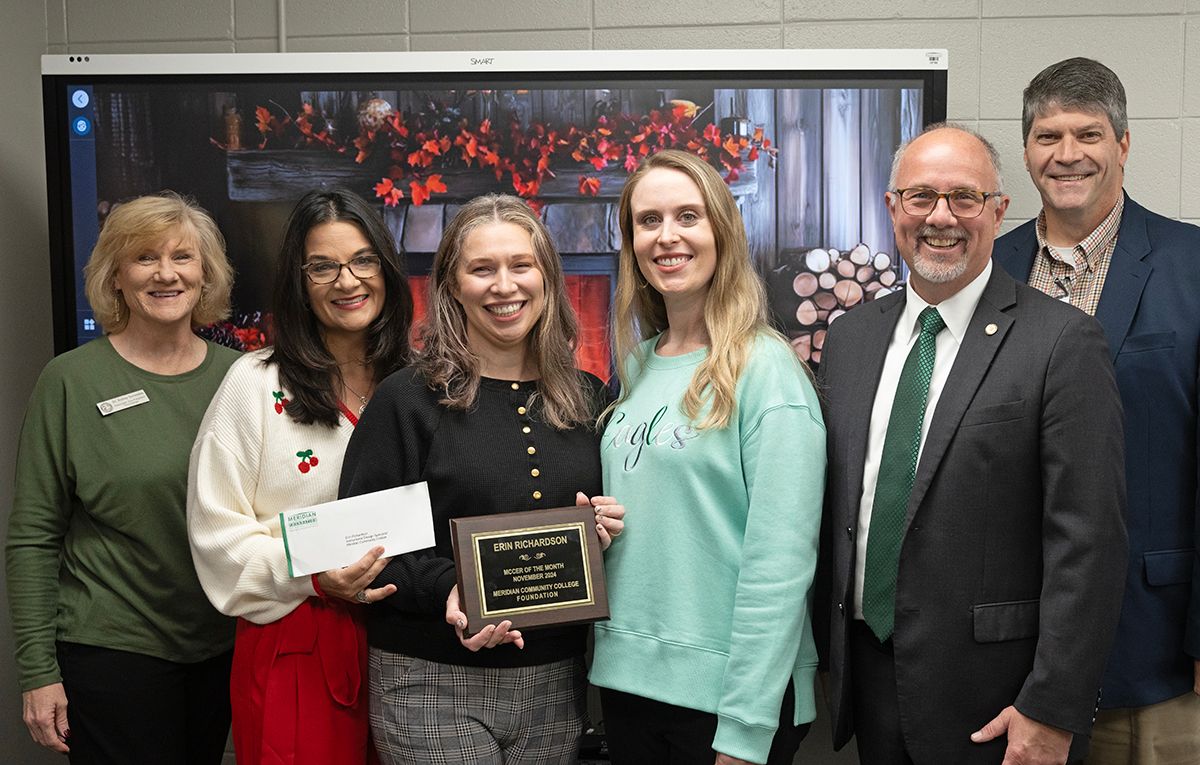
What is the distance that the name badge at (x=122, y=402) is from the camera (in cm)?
220

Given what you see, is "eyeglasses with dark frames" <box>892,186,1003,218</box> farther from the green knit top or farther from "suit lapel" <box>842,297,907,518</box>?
the green knit top

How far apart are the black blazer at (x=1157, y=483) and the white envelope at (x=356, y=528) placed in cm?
144

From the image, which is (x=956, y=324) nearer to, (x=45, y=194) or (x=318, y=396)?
(x=318, y=396)

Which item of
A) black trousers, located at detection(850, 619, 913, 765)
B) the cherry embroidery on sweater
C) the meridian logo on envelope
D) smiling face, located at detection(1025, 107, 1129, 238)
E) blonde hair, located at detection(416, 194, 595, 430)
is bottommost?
black trousers, located at detection(850, 619, 913, 765)

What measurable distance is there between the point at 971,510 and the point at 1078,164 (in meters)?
0.93

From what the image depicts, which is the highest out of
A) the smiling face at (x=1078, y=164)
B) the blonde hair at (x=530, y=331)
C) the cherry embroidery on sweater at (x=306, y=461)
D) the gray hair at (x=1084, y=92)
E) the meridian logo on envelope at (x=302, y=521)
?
the gray hair at (x=1084, y=92)

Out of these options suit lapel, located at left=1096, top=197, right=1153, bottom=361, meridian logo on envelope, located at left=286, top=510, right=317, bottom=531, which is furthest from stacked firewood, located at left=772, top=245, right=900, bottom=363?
meridian logo on envelope, located at left=286, top=510, right=317, bottom=531

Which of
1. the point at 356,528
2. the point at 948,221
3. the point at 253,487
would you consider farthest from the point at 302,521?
the point at 948,221

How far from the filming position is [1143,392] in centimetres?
202

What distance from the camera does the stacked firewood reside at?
2582 mm

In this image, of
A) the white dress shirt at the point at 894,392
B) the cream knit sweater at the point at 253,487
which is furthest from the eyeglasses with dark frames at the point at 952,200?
the cream knit sweater at the point at 253,487

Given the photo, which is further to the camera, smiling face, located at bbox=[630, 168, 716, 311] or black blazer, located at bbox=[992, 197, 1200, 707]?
black blazer, located at bbox=[992, 197, 1200, 707]

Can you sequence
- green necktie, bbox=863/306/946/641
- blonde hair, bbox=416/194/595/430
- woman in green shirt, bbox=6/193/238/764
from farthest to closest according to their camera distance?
woman in green shirt, bbox=6/193/238/764 < blonde hair, bbox=416/194/595/430 < green necktie, bbox=863/306/946/641

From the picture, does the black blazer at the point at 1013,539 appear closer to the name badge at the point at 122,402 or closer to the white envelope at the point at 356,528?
the white envelope at the point at 356,528
